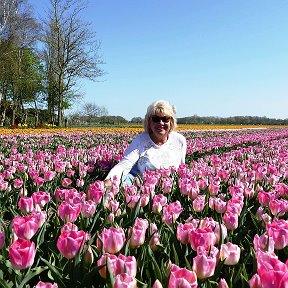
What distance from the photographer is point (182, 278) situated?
104 centimetres

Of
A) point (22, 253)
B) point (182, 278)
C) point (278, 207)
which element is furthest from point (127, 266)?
point (278, 207)

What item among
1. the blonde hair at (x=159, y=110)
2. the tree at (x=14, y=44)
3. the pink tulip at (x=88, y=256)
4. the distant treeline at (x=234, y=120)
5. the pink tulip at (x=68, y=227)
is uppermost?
the tree at (x=14, y=44)

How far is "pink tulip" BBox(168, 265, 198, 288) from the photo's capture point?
3.41 ft

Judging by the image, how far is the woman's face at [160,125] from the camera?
15.3 ft

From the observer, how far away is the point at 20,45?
27.8 m

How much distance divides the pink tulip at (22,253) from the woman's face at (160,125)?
345 centimetres

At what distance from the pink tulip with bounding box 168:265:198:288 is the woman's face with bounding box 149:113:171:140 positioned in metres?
3.61

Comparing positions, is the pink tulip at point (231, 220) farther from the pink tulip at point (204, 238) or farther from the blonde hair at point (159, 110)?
the blonde hair at point (159, 110)

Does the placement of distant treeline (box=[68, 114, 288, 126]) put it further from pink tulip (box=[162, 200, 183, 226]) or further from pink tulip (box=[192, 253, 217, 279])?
pink tulip (box=[192, 253, 217, 279])

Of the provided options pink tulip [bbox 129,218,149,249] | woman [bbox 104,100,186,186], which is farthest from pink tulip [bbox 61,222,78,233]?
woman [bbox 104,100,186,186]

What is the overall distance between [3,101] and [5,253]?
37.7 m

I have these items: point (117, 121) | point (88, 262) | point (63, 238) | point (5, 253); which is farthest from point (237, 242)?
point (117, 121)

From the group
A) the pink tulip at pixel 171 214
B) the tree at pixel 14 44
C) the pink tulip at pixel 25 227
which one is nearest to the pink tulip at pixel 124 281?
the pink tulip at pixel 25 227

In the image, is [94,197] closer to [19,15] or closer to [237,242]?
[237,242]
